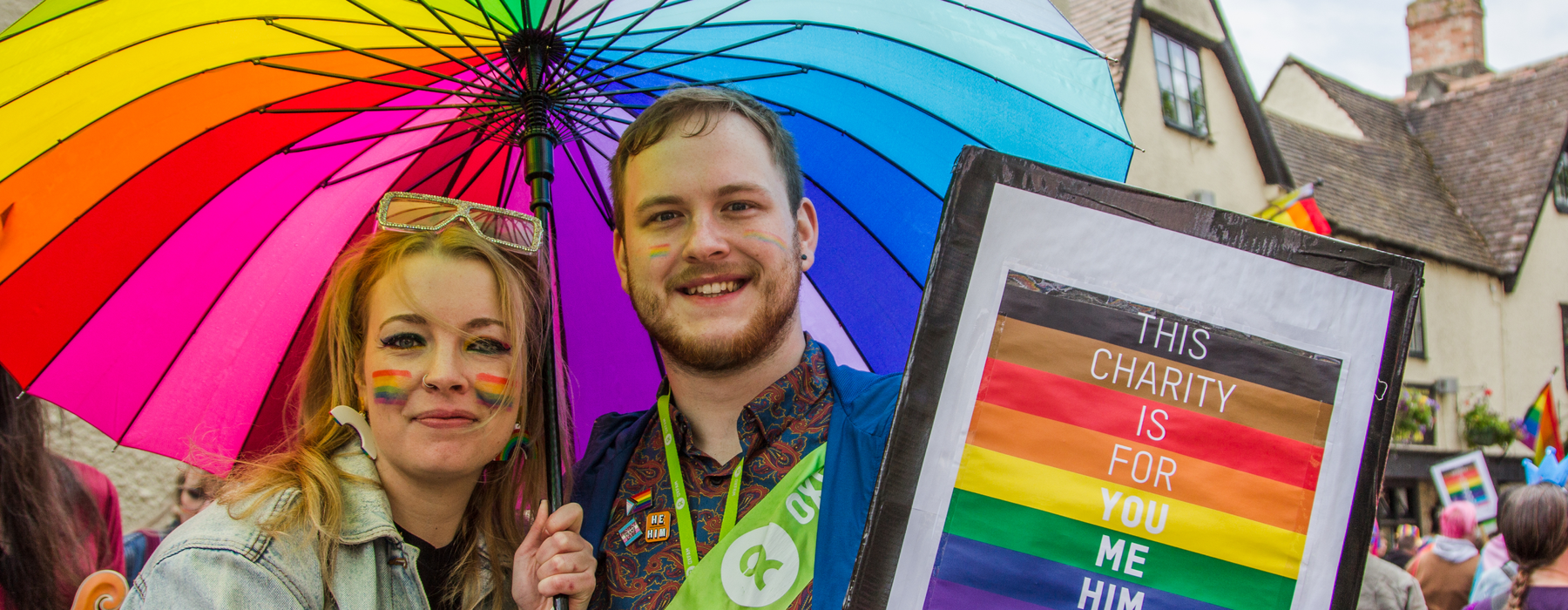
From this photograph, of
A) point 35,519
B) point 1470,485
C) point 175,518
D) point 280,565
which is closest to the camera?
point 280,565

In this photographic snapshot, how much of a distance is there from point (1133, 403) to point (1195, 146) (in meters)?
11.8

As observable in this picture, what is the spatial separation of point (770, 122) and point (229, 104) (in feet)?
4.02

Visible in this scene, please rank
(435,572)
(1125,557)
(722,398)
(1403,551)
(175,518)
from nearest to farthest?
(1125,557) < (435,572) < (722,398) < (175,518) < (1403,551)

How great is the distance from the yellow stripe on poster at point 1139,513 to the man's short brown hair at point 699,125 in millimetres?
1079

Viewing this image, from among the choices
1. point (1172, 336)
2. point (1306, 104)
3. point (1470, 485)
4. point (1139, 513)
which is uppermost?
point (1306, 104)

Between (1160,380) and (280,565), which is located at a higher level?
(1160,380)

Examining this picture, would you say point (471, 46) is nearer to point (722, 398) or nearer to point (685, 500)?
point (722, 398)

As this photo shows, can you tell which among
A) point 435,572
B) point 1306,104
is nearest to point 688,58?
point 435,572

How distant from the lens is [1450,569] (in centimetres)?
586

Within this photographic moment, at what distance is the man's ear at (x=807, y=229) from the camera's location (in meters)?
2.31

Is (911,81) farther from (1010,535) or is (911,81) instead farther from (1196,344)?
(1010,535)

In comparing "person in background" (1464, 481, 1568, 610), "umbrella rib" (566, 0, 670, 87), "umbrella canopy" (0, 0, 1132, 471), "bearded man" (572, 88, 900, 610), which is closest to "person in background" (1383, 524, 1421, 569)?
"person in background" (1464, 481, 1568, 610)

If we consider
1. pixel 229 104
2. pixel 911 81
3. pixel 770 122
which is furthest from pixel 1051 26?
pixel 229 104

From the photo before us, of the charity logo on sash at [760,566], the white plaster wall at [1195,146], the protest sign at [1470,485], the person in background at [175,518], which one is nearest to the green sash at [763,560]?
the charity logo on sash at [760,566]
